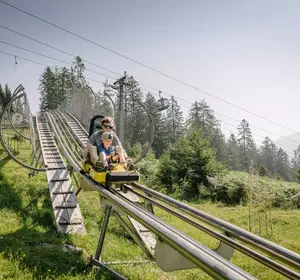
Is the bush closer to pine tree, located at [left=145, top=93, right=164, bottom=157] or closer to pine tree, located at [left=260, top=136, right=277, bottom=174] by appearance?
pine tree, located at [left=145, top=93, right=164, bottom=157]

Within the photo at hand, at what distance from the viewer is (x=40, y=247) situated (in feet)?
15.2

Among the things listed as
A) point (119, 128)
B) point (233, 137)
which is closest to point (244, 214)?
point (119, 128)

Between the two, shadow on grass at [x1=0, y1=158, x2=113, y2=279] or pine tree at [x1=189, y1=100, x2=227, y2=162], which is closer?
shadow on grass at [x1=0, y1=158, x2=113, y2=279]

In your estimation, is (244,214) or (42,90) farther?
(42,90)

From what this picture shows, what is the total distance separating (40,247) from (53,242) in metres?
0.45

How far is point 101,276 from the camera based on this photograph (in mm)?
3969

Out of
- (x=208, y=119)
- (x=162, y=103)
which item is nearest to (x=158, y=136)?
(x=208, y=119)

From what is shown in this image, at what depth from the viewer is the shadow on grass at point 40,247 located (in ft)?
12.8

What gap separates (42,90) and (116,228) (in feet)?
187

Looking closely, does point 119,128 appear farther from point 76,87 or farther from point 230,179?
point 230,179

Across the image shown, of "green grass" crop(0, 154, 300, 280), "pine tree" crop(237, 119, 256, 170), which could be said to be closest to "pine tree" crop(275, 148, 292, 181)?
"pine tree" crop(237, 119, 256, 170)

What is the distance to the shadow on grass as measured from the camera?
3905 mm

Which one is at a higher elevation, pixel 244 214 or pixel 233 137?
pixel 233 137

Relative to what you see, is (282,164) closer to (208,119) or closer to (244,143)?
(244,143)
